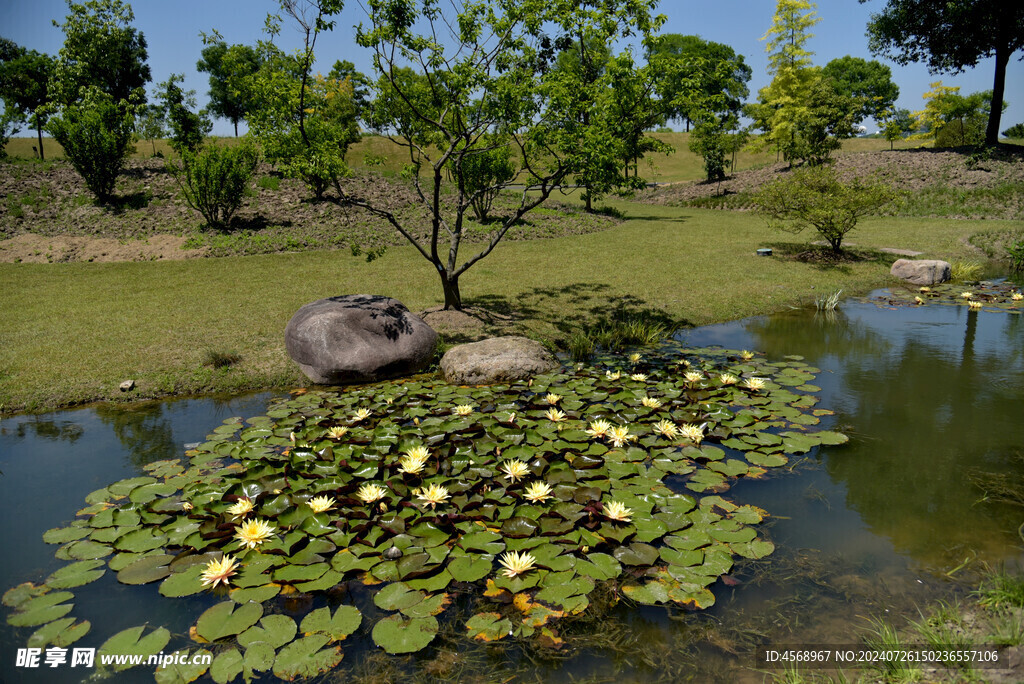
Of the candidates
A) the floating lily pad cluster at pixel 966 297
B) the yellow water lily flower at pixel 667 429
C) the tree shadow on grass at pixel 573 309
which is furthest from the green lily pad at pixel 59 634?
the floating lily pad cluster at pixel 966 297

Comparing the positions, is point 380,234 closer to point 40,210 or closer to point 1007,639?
point 40,210

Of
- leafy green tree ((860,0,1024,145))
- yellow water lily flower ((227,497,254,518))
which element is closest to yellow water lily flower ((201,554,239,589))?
yellow water lily flower ((227,497,254,518))

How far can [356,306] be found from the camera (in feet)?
24.5

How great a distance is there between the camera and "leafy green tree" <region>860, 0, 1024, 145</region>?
2628 cm

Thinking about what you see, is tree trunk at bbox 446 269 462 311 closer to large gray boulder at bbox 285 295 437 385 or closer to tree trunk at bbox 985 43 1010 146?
large gray boulder at bbox 285 295 437 385

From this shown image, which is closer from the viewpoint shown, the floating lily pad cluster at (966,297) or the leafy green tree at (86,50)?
the floating lily pad cluster at (966,297)

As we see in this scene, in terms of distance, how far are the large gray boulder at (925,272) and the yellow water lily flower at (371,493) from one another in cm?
1287

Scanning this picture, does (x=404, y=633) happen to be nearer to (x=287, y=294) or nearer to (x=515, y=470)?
(x=515, y=470)

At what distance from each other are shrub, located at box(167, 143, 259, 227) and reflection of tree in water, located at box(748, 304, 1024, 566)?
15.4 meters

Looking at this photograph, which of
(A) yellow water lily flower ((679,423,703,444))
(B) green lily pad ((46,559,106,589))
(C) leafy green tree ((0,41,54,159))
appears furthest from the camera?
(C) leafy green tree ((0,41,54,159))

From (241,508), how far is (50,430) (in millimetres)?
3691

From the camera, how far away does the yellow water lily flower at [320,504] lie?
13.6ft

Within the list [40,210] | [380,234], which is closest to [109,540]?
[380,234]

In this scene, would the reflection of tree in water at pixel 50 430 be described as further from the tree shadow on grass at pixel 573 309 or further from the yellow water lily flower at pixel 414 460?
the tree shadow on grass at pixel 573 309
